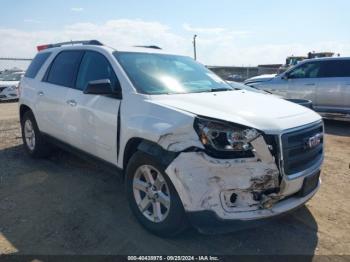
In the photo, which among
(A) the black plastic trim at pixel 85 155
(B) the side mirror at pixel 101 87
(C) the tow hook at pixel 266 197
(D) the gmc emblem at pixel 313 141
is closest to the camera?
(C) the tow hook at pixel 266 197

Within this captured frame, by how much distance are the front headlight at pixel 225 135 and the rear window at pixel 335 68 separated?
24.8 feet

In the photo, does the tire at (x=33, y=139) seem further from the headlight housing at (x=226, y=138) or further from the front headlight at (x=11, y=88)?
the front headlight at (x=11, y=88)

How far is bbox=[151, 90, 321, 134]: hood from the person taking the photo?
9.68 feet

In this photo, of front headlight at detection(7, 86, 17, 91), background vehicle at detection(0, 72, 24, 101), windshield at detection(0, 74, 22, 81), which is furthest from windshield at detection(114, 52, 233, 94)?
windshield at detection(0, 74, 22, 81)

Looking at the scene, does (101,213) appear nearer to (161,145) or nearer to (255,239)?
(161,145)

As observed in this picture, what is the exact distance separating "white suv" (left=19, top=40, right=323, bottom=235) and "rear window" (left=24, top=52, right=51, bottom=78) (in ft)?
4.06

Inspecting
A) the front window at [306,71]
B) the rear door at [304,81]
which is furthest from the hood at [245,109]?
the front window at [306,71]

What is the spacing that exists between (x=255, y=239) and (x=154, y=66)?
2.24 m

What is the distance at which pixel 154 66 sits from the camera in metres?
4.14

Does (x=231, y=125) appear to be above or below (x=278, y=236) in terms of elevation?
above

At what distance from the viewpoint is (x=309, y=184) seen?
3.33 metres

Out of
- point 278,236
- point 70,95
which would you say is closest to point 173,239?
point 278,236

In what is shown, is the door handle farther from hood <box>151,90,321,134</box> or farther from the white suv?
hood <box>151,90,321,134</box>

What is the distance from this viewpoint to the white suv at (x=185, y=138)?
9.30ft
